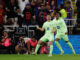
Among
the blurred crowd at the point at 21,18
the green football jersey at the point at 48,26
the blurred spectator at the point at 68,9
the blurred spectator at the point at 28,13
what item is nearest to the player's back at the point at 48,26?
the green football jersey at the point at 48,26

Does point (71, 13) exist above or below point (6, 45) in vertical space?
above

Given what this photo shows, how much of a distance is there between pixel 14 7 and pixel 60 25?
10.8ft

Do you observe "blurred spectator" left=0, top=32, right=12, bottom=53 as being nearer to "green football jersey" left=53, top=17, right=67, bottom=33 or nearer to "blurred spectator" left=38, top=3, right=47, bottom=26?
"blurred spectator" left=38, top=3, right=47, bottom=26

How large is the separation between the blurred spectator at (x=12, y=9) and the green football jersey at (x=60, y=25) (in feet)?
9.02

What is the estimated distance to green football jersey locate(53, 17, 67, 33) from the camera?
17719 millimetres

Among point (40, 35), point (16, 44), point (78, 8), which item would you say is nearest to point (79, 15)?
point (78, 8)

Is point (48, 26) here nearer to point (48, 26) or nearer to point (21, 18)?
point (48, 26)

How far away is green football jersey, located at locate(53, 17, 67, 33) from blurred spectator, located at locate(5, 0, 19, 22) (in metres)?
2.75

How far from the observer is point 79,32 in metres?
20.3

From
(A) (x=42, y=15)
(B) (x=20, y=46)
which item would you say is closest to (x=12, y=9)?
(A) (x=42, y=15)

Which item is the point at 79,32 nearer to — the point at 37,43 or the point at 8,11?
the point at 37,43

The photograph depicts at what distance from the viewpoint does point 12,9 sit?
19812 mm

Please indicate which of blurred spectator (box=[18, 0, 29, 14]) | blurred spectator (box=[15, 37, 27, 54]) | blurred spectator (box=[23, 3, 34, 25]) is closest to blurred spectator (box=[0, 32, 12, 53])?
blurred spectator (box=[15, 37, 27, 54])

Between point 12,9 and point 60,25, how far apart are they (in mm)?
3288
